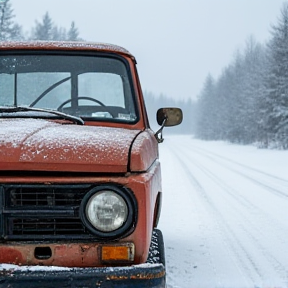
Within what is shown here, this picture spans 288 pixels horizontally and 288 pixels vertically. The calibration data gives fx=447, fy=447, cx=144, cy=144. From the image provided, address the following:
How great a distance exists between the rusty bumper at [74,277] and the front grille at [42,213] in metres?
0.18

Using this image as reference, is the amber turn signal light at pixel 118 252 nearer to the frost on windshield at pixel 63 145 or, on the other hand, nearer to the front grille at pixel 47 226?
the front grille at pixel 47 226

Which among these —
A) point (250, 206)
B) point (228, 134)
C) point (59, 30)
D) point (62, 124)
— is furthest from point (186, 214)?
point (59, 30)

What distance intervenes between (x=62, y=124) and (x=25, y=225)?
0.88 metres

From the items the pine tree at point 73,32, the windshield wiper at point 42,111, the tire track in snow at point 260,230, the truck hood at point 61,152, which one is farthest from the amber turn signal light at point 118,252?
the pine tree at point 73,32

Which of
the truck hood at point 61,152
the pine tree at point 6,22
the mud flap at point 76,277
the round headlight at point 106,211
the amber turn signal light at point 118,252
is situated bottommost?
the mud flap at point 76,277

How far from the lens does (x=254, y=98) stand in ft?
136

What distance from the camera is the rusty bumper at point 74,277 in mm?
2059

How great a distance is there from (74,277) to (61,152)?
0.60 m

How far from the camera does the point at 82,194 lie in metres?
2.24

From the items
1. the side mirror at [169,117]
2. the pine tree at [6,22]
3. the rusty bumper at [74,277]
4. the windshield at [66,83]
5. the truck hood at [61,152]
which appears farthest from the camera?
the pine tree at [6,22]

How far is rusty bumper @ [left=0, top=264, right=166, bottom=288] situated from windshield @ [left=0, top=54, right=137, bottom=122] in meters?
1.56

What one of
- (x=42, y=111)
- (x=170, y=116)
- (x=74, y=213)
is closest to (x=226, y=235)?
(x=170, y=116)

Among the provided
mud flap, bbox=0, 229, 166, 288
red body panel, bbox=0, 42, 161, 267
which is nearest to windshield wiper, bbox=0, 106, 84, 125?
red body panel, bbox=0, 42, 161, 267

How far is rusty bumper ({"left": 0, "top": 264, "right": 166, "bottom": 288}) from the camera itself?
6.75 ft
